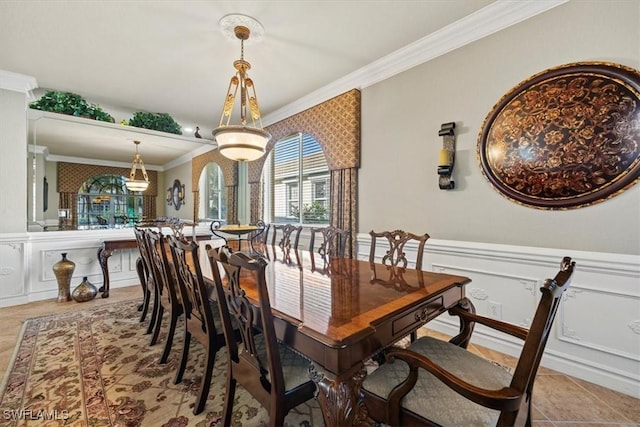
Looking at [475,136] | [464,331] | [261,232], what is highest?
[475,136]

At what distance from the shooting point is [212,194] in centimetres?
681

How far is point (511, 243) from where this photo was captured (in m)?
2.31

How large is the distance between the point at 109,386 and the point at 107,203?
836 cm

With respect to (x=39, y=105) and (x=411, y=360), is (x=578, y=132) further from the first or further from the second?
(x=39, y=105)

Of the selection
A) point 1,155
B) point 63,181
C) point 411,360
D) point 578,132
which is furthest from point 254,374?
point 63,181

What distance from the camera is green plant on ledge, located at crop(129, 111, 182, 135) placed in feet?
14.6

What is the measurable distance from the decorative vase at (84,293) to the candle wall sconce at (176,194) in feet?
14.8

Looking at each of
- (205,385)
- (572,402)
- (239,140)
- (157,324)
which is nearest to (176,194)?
(157,324)

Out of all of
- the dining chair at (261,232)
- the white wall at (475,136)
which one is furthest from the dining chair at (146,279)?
the white wall at (475,136)

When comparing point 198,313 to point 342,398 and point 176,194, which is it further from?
point 176,194

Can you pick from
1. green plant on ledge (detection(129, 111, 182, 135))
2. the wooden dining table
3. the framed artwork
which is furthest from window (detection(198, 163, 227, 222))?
the framed artwork

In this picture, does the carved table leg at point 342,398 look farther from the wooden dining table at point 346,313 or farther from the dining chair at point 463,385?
the dining chair at point 463,385

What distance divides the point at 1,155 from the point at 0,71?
97 cm

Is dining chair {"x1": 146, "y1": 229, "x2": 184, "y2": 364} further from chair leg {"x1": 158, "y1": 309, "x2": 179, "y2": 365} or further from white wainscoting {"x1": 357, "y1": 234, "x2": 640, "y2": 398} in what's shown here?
white wainscoting {"x1": 357, "y1": 234, "x2": 640, "y2": 398}
